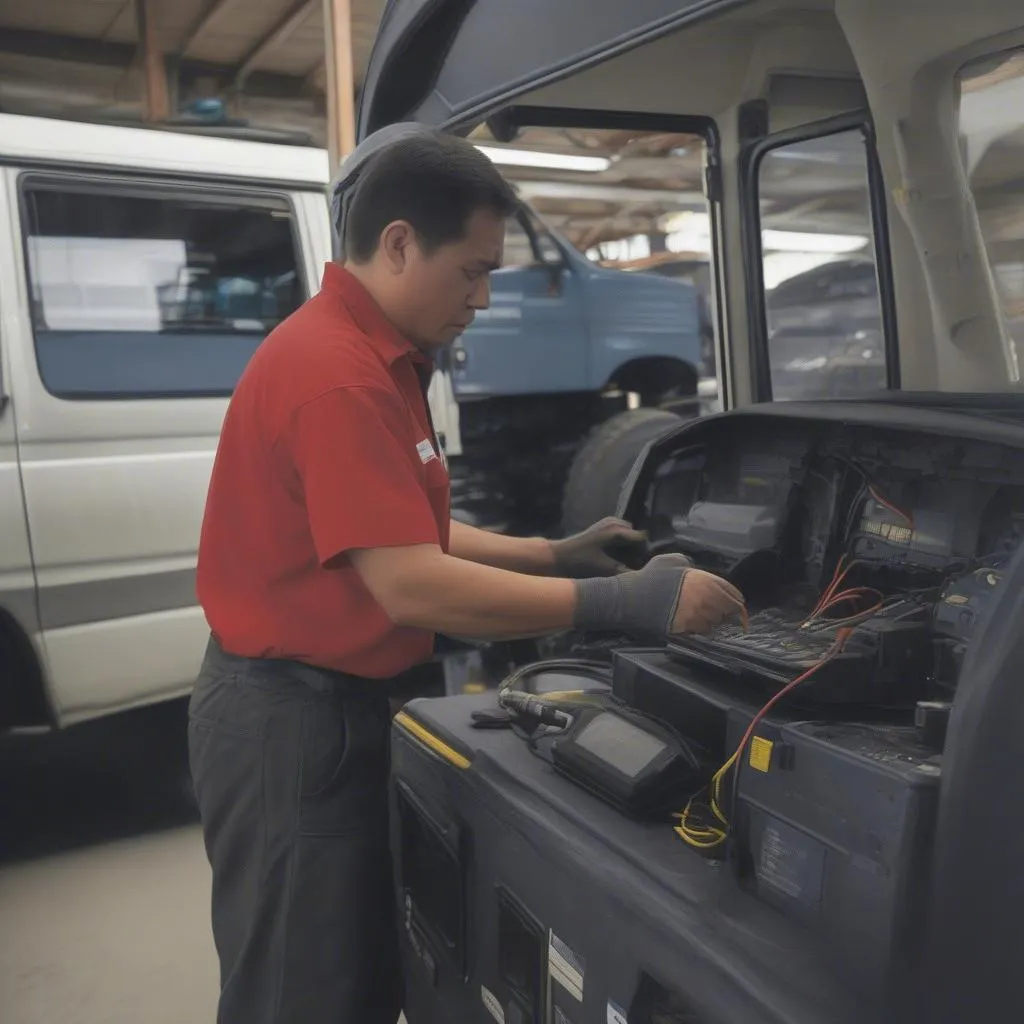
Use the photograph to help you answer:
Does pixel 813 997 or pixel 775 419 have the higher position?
pixel 775 419

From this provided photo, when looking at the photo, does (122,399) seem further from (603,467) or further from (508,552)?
(603,467)

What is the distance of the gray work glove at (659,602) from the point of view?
→ 4.89 ft

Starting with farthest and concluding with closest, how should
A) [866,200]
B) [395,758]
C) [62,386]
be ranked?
[62,386], [866,200], [395,758]

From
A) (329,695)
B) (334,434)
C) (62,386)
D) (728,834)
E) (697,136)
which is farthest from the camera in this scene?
(62,386)

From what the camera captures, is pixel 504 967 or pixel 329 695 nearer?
pixel 504 967

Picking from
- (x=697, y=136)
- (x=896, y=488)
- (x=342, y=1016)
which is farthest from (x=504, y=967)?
(x=697, y=136)

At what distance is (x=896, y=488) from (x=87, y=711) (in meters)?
2.71

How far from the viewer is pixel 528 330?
5199 mm

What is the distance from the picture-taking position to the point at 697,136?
9.73ft

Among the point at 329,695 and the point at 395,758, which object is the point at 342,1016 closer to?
the point at 395,758

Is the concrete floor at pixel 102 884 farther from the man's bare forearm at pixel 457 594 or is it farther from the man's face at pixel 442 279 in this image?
the man's face at pixel 442 279

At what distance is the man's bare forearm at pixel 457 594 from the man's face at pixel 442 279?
1.26ft

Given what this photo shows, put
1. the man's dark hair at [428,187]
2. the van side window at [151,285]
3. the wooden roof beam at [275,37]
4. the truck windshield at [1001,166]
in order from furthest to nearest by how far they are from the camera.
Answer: the wooden roof beam at [275,37], the van side window at [151,285], the truck windshield at [1001,166], the man's dark hair at [428,187]

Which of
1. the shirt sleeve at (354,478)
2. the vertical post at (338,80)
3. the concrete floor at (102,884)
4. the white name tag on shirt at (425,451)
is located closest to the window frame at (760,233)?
the white name tag on shirt at (425,451)
